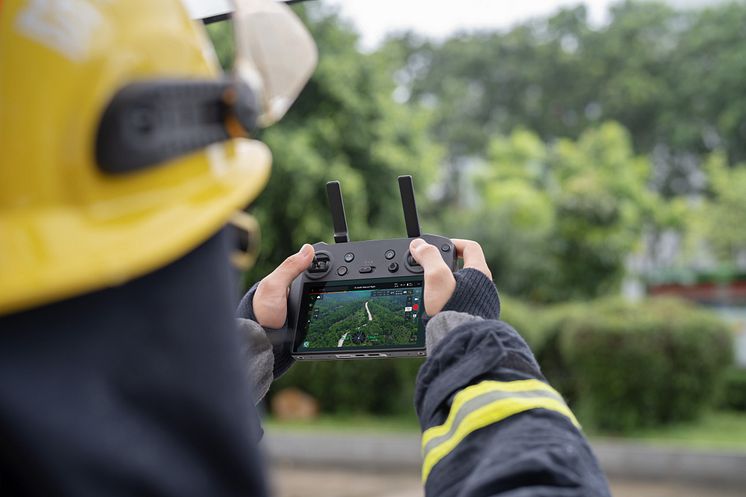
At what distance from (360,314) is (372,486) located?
614cm

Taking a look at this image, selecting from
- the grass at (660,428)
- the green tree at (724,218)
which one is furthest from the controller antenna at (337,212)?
the green tree at (724,218)

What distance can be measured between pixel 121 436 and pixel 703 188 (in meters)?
27.0

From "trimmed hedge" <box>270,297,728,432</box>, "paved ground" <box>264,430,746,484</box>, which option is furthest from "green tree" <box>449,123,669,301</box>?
"paved ground" <box>264,430,746,484</box>

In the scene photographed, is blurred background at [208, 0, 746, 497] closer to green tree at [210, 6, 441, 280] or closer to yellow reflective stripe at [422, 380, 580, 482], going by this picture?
green tree at [210, 6, 441, 280]

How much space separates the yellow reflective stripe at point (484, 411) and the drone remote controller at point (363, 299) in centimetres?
32

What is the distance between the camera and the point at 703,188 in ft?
84.4

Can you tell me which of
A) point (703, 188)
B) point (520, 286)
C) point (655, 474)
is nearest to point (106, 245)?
point (655, 474)

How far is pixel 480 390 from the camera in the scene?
0.84 m

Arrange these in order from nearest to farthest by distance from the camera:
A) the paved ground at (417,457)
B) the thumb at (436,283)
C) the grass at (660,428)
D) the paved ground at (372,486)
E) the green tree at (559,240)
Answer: the thumb at (436,283) → the paved ground at (372,486) → the paved ground at (417,457) → the grass at (660,428) → the green tree at (559,240)

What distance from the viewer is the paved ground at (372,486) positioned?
665cm

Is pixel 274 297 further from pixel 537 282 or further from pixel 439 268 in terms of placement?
pixel 537 282

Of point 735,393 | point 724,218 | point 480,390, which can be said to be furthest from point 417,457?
point 724,218

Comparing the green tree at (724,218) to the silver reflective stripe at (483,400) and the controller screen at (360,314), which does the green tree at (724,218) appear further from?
the silver reflective stripe at (483,400)

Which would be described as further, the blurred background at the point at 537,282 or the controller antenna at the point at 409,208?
the blurred background at the point at 537,282
